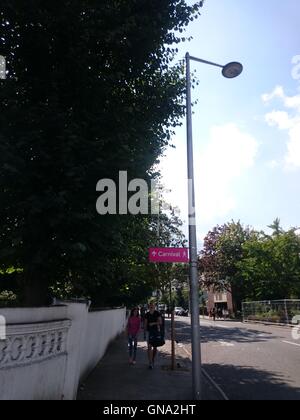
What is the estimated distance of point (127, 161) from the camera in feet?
24.4

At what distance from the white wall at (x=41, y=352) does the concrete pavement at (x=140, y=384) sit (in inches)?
45.4

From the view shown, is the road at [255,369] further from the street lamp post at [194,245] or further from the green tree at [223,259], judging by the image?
the green tree at [223,259]

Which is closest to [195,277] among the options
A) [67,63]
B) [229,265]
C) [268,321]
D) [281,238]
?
[67,63]

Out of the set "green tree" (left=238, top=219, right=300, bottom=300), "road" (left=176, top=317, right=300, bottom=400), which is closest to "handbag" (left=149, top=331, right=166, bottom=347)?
"road" (left=176, top=317, right=300, bottom=400)

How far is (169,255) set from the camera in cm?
798

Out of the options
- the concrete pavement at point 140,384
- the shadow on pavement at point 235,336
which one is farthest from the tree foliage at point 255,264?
the concrete pavement at point 140,384

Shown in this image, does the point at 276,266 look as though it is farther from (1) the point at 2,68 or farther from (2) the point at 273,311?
(1) the point at 2,68

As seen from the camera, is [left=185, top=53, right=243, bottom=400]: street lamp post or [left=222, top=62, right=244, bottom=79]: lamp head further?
[left=222, top=62, right=244, bottom=79]: lamp head

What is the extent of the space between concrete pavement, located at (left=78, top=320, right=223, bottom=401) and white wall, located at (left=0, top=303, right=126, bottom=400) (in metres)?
1.15

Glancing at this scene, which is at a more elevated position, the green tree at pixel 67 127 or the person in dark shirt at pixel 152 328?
the green tree at pixel 67 127

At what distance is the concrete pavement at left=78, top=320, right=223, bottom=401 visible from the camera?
8.22 metres

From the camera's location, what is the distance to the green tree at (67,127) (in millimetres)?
6848

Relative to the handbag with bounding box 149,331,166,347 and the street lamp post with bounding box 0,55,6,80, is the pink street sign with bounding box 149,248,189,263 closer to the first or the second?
the street lamp post with bounding box 0,55,6,80
